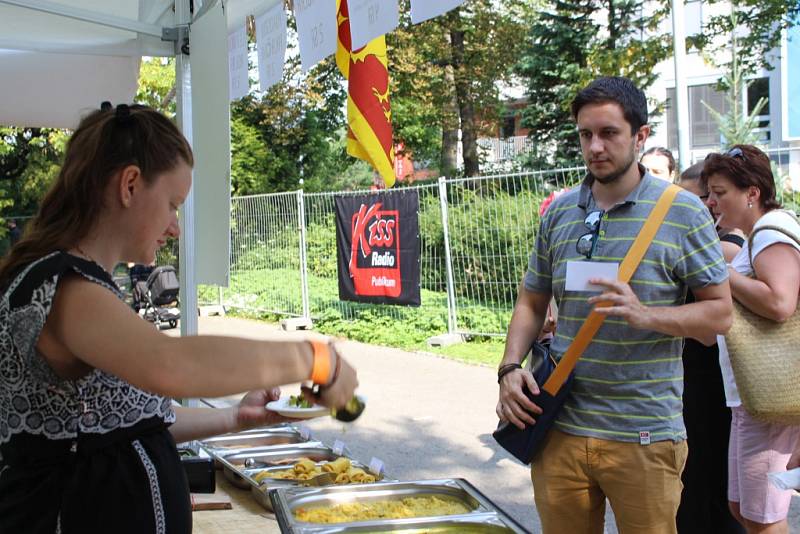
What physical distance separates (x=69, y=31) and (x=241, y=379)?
146 inches

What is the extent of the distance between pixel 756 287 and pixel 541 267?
2.57ft

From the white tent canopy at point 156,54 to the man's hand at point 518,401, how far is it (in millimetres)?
1417

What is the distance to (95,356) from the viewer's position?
115 centimetres

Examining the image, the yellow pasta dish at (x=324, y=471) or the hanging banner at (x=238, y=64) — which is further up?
the hanging banner at (x=238, y=64)

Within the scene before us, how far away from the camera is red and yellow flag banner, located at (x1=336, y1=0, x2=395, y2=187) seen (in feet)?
11.9

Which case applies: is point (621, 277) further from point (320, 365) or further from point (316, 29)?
point (316, 29)

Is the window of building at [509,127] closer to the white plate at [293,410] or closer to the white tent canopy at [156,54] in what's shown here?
the white tent canopy at [156,54]

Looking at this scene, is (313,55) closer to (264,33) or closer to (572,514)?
(264,33)

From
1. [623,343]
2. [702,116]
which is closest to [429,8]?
[623,343]

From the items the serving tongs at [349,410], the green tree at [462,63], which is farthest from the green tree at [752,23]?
the serving tongs at [349,410]

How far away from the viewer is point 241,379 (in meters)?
1.14

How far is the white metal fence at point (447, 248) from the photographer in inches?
389

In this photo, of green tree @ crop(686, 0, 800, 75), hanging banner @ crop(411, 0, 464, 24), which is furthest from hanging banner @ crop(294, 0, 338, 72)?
green tree @ crop(686, 0, 800, 75)

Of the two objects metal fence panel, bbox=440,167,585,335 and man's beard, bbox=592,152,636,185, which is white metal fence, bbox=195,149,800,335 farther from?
man's beard, bbox=592,152,636,185
